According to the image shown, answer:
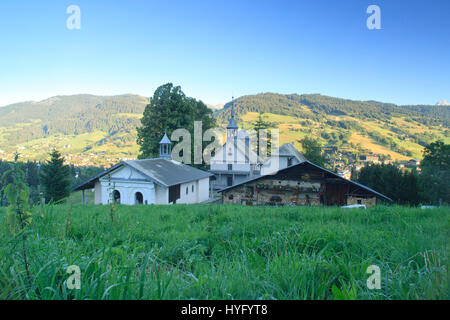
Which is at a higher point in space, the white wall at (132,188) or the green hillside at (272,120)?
the green hillside at (272,120)

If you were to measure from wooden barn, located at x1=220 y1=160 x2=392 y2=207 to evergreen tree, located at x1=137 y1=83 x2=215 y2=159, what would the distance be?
695 inches

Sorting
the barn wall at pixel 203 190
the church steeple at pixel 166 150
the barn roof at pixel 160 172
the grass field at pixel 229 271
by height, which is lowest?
the barn wall at pixel 203 190

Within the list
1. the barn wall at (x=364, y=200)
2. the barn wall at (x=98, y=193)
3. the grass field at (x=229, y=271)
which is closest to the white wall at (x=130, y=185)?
the barn wall at (x=98, y=193)

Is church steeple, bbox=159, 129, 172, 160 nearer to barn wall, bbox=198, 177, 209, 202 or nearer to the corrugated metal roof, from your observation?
the corrugated metal roof

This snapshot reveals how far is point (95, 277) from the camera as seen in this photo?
204 centimetres

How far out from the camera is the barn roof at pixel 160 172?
22.3m

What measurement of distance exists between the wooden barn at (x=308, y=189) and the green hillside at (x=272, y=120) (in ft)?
176

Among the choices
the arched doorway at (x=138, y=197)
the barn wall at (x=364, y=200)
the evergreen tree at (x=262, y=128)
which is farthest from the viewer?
the evergreen tree at (x=262, y=128)

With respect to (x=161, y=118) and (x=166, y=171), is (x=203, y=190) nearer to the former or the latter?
(x=166, y=171)

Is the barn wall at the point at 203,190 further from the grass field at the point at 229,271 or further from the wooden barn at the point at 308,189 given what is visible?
the grass field at the point at 229,271

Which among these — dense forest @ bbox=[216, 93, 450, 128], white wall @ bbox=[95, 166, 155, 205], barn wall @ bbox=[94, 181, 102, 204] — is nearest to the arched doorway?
white wall @ bbox=[95, 166, 155, 205]

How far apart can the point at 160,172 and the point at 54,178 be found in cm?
1251
